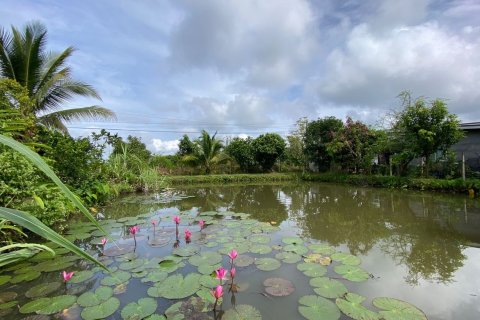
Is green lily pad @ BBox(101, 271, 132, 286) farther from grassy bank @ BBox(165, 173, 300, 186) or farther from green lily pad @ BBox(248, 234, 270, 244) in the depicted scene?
grassy bank @ BBox(165, 173, 300, 186)

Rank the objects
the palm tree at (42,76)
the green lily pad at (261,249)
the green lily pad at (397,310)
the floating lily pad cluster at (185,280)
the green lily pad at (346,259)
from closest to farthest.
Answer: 1. the green lily pad at (397,310)
2. the floating lily pad cluster at (185,280)
3. the green lily pad at (346,259)
4. the green lily pad at (261,249)
5. the palm tree at (42,76)

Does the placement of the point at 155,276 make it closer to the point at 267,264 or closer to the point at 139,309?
the point at 139,309

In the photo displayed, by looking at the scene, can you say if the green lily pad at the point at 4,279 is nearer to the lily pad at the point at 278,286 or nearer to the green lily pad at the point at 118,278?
the green lily pad at the point at 118,278

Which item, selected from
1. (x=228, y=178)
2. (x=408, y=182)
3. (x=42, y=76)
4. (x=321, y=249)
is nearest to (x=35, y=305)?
(x=321, y=249)

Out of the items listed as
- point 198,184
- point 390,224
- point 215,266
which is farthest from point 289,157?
point 215,266

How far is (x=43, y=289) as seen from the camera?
9.13 feet

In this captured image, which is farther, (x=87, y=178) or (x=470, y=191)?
(x=470, y=191)

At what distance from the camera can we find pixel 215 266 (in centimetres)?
326

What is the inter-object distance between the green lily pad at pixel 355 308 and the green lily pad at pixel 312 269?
0.49m

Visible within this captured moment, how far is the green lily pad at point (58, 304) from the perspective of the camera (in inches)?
93.6

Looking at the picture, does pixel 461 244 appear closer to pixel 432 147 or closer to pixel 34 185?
pixel 34 185

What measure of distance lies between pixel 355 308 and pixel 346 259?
1140 mm

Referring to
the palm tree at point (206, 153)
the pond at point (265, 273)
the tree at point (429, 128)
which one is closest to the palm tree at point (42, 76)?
the pond at point (265, 273)

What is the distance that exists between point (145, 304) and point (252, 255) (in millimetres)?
1590
